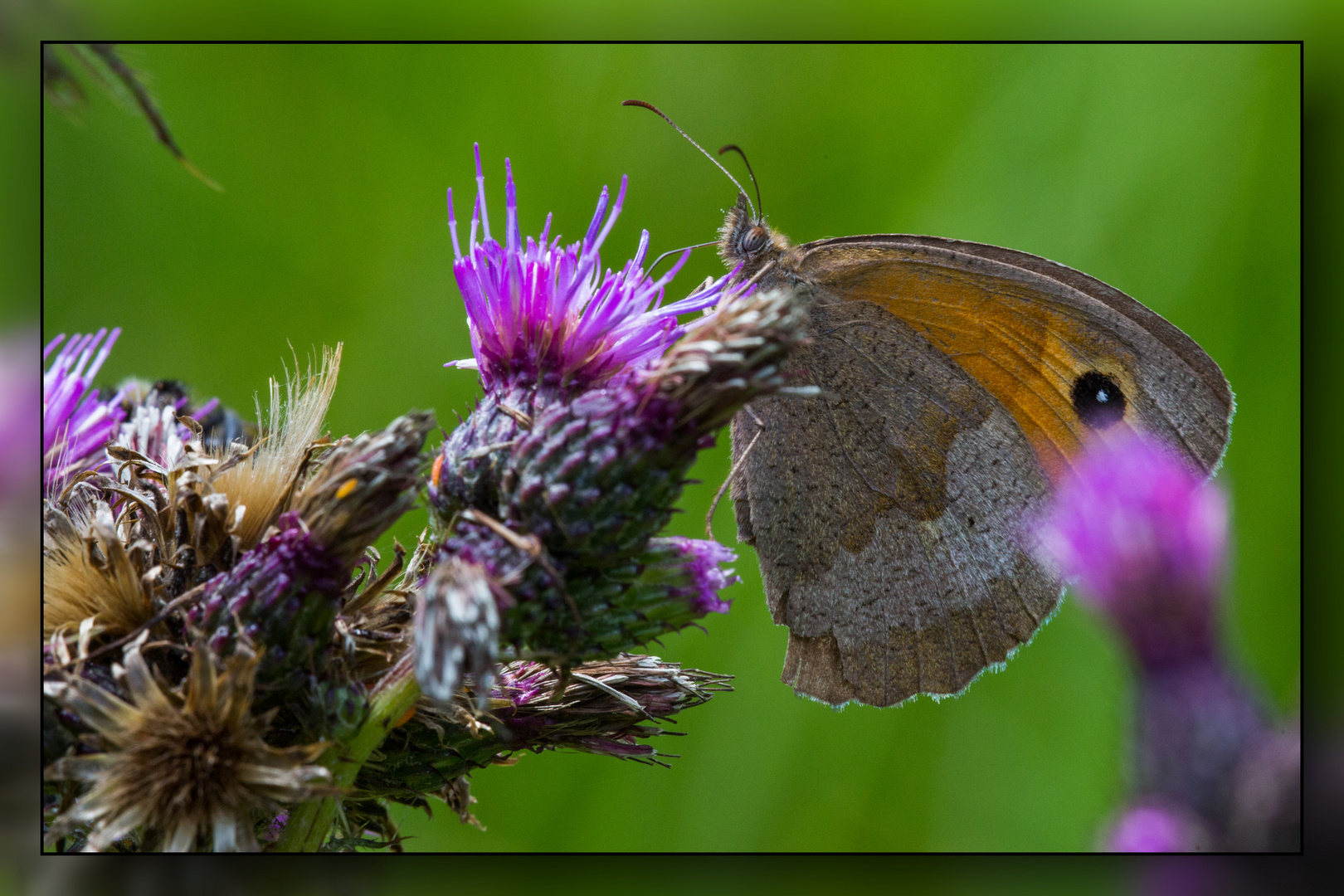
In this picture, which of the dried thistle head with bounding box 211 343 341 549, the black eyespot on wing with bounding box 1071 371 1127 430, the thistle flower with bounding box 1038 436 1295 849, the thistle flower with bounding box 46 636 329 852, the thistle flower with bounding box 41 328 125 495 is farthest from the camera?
the black eyespot on wing with bounding box 1071 371 1127 430

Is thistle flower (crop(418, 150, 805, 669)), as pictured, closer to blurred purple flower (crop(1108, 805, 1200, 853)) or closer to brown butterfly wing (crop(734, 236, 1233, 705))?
blurred purple flower (crop(1108, 805, 1200, 853))

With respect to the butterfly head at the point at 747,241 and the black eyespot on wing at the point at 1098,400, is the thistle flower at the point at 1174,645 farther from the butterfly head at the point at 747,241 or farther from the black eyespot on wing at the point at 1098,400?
the butterfly head at the point at 747,241

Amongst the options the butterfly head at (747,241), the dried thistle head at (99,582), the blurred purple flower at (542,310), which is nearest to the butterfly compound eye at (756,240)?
the butterfly head at (747,241)

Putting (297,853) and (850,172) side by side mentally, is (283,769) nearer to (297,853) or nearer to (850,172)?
(297,853)

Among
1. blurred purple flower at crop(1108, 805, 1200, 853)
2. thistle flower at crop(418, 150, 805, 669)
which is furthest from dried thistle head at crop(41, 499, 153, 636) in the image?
blurred purple flower at crop(1108, 805, 1200, 853)
